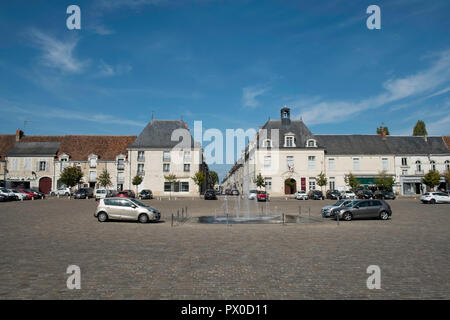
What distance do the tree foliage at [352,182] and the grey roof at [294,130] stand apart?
8844 millimetres

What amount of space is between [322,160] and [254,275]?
159ft

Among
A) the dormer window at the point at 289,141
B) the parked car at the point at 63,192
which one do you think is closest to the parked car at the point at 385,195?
the dormer window at the point at 289,141

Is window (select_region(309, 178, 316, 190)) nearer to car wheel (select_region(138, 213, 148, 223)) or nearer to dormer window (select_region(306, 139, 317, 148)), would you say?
dormer window (select_region(306, 139, 317, 148))

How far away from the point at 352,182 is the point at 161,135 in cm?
3186

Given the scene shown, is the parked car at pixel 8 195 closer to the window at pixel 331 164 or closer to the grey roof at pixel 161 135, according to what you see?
the grey roof at pixel 161 135

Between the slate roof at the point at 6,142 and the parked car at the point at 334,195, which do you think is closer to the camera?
the parked car at the point at 334,195

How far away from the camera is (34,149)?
177ft

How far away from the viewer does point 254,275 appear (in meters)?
6.67

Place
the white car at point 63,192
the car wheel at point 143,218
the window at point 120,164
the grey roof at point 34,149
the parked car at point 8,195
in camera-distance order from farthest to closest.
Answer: the grey roof at point 34,149 → the window at point 120,164 → the white car at point 63,192 → the parked car at point 8,195 → the car wheel at point 143,218

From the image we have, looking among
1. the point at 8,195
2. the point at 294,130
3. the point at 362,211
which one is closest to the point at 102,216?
the point at 362,211

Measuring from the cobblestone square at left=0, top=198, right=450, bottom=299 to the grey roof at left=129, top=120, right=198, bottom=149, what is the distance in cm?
4000

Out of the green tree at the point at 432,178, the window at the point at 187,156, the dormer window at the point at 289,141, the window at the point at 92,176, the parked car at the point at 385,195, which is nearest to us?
the parked car at the point at 385,195

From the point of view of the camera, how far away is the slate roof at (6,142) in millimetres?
53938
